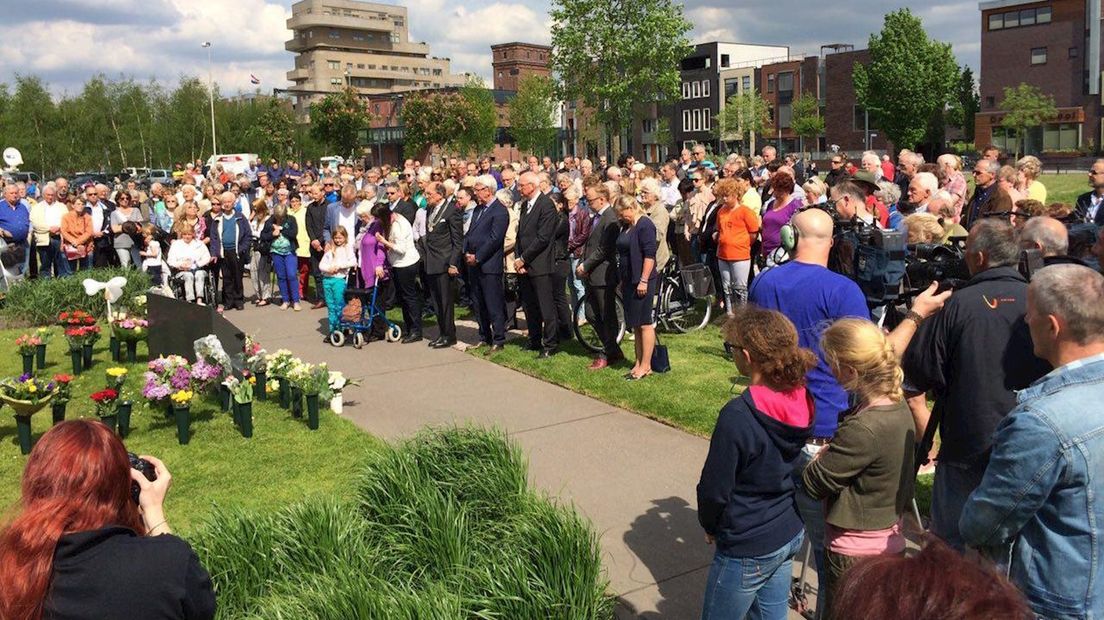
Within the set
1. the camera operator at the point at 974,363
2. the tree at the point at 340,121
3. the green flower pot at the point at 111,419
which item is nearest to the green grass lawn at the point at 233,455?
the green flower pot at the point at 111,419

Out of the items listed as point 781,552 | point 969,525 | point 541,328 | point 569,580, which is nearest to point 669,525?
point 569,580

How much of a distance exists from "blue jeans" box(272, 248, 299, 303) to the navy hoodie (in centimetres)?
1221

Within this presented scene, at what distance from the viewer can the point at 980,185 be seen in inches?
371

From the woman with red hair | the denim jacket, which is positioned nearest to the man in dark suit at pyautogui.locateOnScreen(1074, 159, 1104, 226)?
the denim jacket

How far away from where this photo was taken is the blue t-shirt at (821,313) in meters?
4.32

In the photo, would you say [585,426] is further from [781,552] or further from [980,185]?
[980,185]

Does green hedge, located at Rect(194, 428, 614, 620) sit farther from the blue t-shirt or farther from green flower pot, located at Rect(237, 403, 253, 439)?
green flower pot, located at Rect(237, 403, 253, 439)

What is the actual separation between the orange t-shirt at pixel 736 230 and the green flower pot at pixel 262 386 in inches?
197

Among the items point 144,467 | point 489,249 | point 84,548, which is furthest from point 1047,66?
point 84,548

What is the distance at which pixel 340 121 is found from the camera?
61562mm

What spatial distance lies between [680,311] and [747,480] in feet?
26.1

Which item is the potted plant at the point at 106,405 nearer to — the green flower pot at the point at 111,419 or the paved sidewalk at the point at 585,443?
the green flower pot at the point at 111,419

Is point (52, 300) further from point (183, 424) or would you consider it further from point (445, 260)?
point (183, 424)

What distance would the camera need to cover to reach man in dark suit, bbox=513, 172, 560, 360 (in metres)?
10.1
